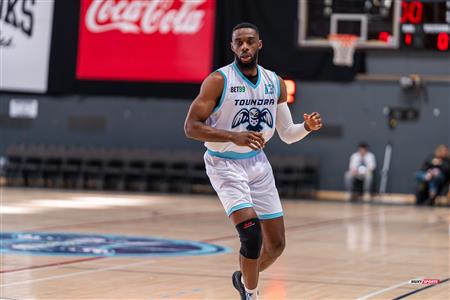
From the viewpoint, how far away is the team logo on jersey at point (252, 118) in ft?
25.4

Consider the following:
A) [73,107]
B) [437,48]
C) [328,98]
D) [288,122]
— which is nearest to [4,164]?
[73,107]

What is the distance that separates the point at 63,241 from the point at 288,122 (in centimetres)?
635

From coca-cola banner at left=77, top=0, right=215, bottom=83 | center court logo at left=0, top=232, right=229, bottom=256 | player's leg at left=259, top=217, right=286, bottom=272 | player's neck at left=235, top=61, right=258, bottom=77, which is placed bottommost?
center court logo at left=0, top=232, right=229, bottom=256

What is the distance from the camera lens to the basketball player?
750cm

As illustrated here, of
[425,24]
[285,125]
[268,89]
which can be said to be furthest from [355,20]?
[268,89]

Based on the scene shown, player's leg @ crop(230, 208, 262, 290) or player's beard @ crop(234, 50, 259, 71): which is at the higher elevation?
player's beard @ crop(234, 50, 259, 71)

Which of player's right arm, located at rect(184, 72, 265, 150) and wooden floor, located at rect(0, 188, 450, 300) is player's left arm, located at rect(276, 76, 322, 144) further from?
wooden floor, located at rect(0, 188, 450, 300)

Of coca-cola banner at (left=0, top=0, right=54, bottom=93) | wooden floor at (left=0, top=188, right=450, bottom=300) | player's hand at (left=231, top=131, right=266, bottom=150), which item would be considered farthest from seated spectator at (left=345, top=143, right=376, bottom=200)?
player's hand at (left=231, top=131, right=266, bottom=150)

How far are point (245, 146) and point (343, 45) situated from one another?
18.1m

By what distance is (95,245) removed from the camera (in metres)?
13.4

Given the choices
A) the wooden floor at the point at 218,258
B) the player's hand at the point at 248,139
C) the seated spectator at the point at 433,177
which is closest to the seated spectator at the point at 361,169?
the seated spectator at the point at 433,177

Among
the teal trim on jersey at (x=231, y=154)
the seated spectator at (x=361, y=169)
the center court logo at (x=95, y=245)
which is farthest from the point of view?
Result: the seated spectator at (x=361, y=169)

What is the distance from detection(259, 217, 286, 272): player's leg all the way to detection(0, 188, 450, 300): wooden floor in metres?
1.12

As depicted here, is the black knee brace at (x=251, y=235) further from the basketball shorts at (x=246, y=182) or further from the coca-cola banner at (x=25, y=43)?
the coca-cola banner at (x=25, y=43)
